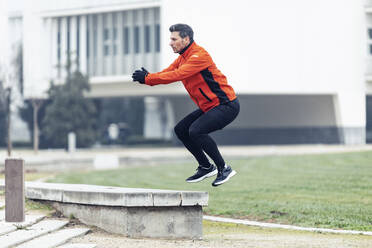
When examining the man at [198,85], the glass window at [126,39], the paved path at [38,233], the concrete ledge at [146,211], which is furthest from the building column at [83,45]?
the man at [198,85]

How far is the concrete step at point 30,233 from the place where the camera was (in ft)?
28.1

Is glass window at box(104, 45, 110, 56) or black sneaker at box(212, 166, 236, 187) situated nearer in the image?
black sneaker at box(212, 166, 236, 187)

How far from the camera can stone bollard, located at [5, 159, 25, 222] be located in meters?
9.61

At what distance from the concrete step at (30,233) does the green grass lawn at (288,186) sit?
4.27 metres

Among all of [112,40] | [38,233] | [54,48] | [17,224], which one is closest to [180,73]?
[38,233]

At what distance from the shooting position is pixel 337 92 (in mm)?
39250

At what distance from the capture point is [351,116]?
39750mm

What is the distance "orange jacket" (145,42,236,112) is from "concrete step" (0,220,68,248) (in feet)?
7.22

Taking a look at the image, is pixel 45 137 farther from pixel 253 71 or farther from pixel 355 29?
pixel 355 29

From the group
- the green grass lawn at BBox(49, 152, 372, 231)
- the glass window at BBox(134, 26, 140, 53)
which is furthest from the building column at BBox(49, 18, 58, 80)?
the green grass lawn at BBox(49, 152, 372, 231)

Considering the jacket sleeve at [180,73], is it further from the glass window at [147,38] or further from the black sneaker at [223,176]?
the glass window at [147,38]

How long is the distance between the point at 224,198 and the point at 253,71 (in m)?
22.7

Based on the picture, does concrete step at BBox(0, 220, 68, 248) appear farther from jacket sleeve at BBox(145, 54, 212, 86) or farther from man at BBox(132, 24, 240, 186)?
jacket sleeve at BBox(145, 54, 212, 86)

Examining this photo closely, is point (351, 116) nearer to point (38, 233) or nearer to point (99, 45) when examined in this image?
point (99, 45)
